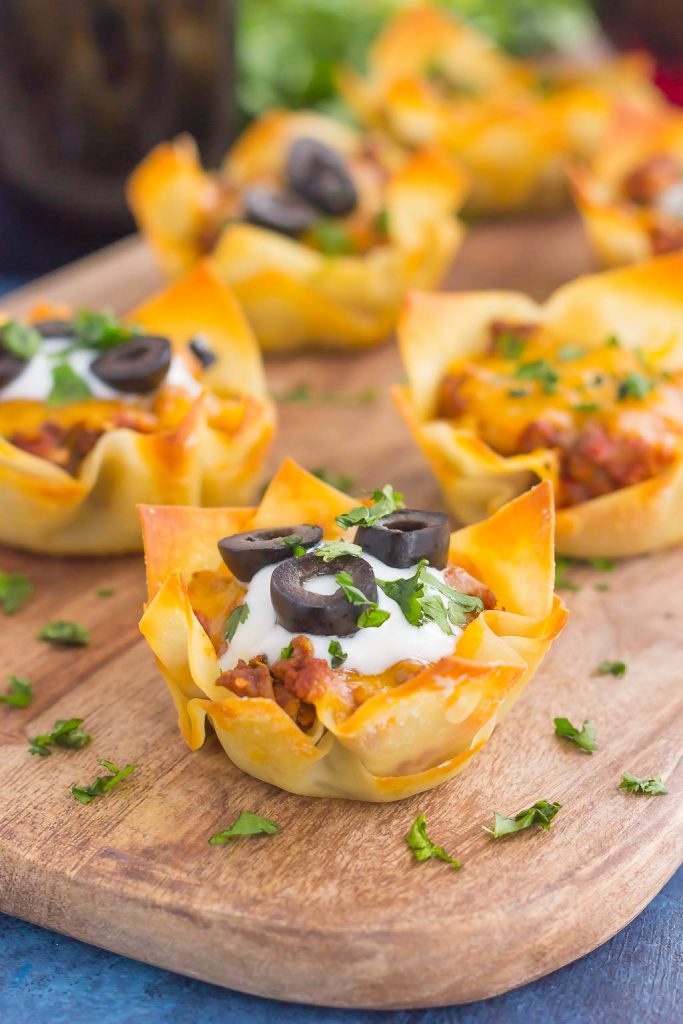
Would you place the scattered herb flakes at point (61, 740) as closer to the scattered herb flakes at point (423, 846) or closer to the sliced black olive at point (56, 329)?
the scattered herb flakes at point (423, 846)

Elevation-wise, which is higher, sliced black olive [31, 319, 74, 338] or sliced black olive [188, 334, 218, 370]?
sliced black olive [31, 319, 74, 338]

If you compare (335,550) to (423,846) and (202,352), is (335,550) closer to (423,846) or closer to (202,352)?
(423,846)

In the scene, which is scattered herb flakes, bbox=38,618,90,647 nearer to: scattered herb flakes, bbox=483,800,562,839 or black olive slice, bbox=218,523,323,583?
black olive slice, bbox=218,523,323,583

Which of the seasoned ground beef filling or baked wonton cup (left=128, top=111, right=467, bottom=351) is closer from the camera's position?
the seasoned ground beef filling

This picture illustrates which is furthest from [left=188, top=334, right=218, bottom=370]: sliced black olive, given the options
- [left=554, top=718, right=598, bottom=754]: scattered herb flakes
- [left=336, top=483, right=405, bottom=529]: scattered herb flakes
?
[left=554, top=718, right=598, bottom=754]: scattered herb flakes

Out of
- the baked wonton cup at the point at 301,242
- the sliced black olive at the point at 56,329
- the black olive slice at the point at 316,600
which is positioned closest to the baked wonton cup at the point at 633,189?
the baked wonton cup at the point at 301,242

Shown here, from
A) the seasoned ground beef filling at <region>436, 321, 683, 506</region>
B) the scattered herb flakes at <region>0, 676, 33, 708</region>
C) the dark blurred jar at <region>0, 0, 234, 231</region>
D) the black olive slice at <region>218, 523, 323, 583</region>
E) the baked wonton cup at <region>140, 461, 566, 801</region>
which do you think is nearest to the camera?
the baked wonton cup at <region>140, 461, 566, 801</region>

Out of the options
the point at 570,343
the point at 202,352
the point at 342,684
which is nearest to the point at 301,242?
the point at 202,352
